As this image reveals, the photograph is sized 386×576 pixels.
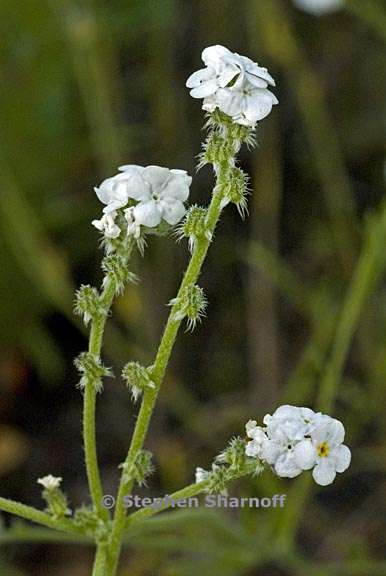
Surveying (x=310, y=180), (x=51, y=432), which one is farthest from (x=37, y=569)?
(x=310, y=180)

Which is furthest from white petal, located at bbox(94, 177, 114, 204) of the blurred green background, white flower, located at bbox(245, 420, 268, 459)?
the blurred green background

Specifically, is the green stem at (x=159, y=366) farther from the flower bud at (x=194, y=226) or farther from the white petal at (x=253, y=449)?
the white petal at (x=253, y=449)

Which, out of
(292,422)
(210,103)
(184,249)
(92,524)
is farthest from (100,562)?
(184,249)

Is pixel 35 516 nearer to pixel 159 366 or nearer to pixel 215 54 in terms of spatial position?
pixel 159 366

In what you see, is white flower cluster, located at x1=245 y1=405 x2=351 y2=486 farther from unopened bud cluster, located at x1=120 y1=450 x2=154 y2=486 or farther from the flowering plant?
unopened bud cluster, located at x1=120 y1=450 x2=154 y2=486

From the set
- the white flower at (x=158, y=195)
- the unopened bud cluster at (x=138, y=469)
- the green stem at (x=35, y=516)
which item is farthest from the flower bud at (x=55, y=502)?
the white flower at (x=158, y=195)

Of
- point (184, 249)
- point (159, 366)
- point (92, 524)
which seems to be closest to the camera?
point (159, 366)
